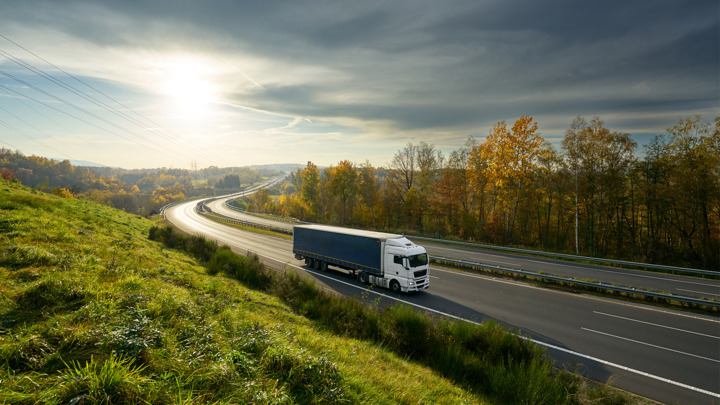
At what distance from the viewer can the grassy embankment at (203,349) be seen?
365 centimetres

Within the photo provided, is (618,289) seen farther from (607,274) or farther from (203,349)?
(203,349)

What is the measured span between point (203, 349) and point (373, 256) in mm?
13918

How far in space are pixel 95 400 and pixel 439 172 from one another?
154 feet

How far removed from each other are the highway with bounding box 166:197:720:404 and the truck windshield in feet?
6.53

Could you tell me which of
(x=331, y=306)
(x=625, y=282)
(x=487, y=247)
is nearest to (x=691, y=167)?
(x=625, y=282)

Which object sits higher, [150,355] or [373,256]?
[150,355]

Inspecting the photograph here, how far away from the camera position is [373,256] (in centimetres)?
1827

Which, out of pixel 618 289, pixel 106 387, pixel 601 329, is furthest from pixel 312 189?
pixel 106 387

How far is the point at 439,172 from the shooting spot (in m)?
46.4

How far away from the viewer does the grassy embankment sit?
3.65m

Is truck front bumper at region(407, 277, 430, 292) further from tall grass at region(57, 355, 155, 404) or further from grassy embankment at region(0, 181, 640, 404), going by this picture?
tall grass at region(57, 355, 155, 404)

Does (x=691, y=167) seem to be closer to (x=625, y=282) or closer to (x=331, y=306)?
(x=625, y=282)

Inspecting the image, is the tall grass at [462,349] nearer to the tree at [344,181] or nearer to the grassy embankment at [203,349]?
the grassy embankment at [203,349]

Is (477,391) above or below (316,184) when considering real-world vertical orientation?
below
